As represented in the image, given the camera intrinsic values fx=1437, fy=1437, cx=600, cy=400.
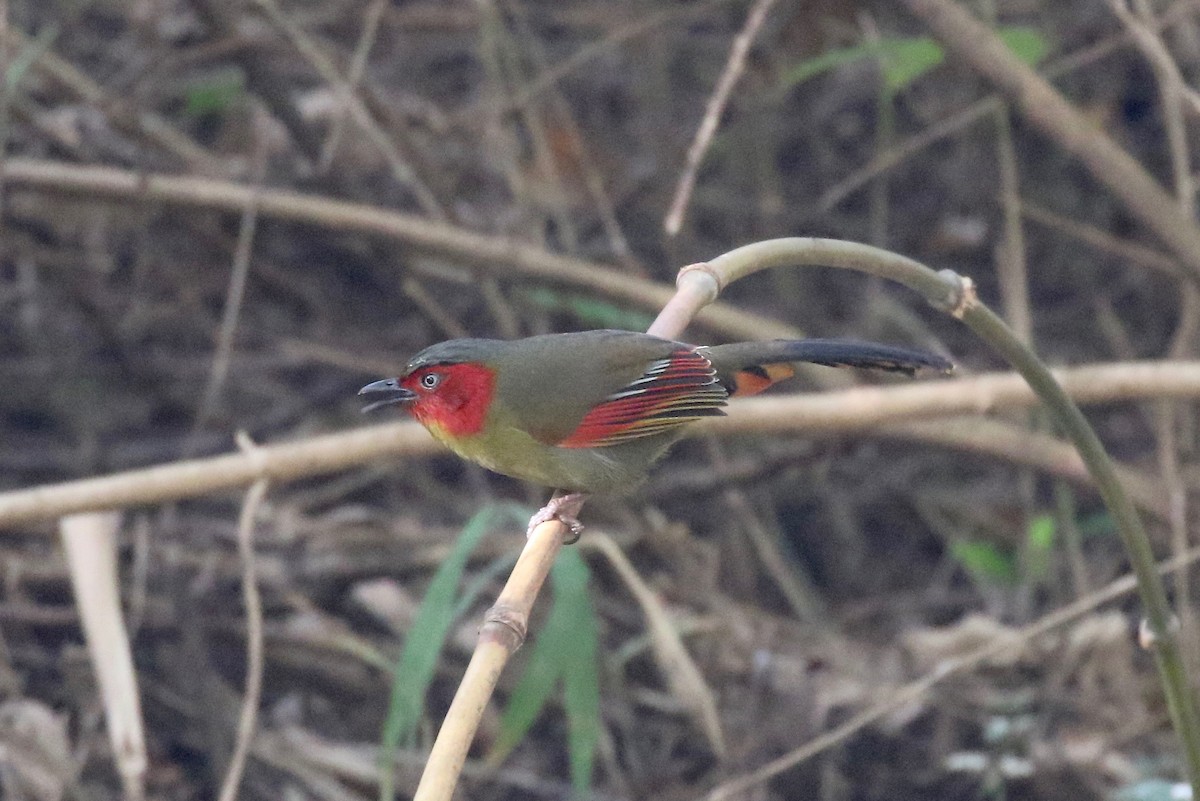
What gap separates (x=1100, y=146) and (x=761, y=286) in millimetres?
1772

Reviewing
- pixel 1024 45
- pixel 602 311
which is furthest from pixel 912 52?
pixel 602 311

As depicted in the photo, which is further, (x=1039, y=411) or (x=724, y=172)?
(x=724, y=172)

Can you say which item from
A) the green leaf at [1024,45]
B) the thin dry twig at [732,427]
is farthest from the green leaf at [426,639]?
the green leaf at [1024,45]

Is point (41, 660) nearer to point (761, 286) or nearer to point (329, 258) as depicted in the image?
point (329, 258)

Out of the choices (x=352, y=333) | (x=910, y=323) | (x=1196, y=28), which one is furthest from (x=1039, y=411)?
(x=352, y=333)

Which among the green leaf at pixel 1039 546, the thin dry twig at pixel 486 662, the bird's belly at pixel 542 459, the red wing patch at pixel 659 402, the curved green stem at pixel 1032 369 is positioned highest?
the green leaf at pixel 1039 546

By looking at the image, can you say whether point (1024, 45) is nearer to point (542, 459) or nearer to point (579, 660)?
point (579, 660)

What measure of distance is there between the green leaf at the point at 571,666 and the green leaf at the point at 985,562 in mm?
1999

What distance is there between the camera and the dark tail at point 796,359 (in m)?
2.32

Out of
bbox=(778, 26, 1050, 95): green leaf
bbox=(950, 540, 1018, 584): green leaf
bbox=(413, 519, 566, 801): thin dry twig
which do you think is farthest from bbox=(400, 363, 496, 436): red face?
bbox=(950, 540, 1018, 584): green leaf

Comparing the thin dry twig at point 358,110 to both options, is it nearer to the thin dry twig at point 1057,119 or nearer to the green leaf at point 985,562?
the thin dry twig at point 1057,119

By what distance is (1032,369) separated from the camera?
81.1 inches

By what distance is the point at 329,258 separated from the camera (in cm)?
560

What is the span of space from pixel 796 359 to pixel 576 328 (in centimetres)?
300
